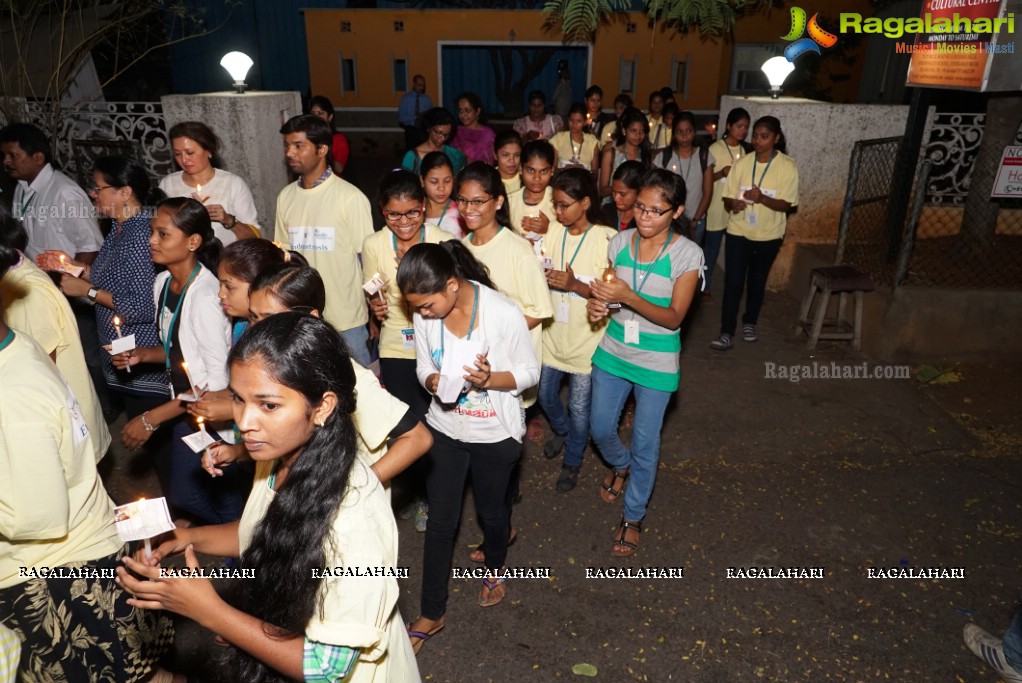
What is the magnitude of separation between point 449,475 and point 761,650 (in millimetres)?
1872

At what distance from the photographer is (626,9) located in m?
2.35

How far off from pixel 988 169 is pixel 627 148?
4234 millimetres

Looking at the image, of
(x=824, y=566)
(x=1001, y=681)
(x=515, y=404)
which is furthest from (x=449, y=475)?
(x=1001, y=681)

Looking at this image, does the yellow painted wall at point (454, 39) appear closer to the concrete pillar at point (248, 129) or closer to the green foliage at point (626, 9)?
the concrete pillar at point (248, 129)

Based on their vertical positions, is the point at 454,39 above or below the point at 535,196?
above

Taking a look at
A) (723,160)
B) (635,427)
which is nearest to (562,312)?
(635,427)

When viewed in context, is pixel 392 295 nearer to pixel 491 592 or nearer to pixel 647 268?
pixel 647 268

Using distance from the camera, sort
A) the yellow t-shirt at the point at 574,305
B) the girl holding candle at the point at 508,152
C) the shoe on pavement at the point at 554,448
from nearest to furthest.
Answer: the yellow t-shirt at the point at 574,305 < the shoe on pavement at the point at 554,448 < the girl holding candle at the point at 508,152

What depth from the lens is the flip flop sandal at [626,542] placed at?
4.21 meters

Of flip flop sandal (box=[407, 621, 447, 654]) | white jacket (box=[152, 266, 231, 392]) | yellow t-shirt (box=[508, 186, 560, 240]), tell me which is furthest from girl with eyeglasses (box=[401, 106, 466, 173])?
flip flop sandal (box=[407, 621, 447, 654])

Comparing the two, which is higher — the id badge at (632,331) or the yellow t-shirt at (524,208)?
the yellow t-shirt at (524,208)

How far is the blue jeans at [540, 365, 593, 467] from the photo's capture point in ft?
15.3

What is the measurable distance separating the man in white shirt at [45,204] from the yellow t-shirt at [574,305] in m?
3.31

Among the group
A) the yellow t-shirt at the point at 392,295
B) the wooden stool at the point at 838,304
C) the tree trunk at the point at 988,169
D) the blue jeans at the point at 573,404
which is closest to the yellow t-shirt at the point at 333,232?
the yellow t-shirt at the point at 392,295
